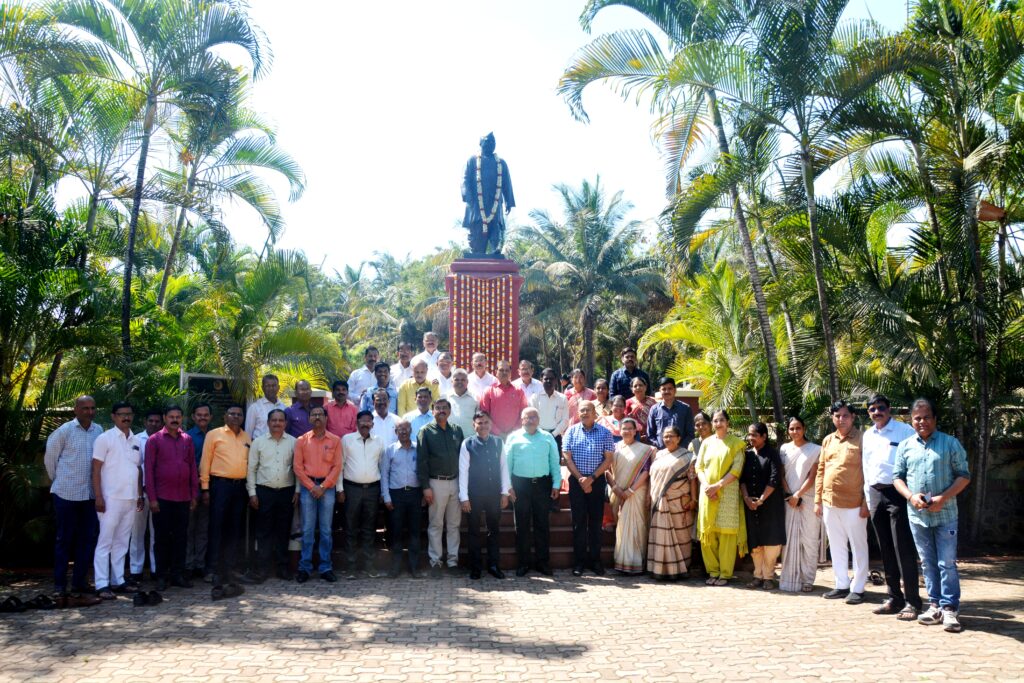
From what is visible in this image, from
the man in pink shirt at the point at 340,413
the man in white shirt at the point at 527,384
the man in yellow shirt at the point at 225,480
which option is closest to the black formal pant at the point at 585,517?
the man in white shirt at the point at 527,384

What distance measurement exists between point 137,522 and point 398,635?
11.3 feet

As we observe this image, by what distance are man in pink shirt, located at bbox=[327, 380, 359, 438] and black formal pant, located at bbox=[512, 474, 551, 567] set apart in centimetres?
189

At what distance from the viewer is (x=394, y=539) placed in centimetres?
843

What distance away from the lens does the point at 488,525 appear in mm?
8422

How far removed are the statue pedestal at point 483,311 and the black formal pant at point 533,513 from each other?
4.23 metres

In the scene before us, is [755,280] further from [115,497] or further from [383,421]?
[115,497]

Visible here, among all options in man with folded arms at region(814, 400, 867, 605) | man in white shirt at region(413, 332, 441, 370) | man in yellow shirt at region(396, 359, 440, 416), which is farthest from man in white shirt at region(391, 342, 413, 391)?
man with folded arms at region(814, 400, 867, 605)

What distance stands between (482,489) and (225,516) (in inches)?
94.8

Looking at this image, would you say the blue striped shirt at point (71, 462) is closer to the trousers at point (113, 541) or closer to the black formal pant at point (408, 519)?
the trousers at point (113, 541)

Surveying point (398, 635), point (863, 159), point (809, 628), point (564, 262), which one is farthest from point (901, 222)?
point (564, 262)

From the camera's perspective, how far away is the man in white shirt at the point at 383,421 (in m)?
8.83

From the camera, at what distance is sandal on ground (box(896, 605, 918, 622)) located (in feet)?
21.9

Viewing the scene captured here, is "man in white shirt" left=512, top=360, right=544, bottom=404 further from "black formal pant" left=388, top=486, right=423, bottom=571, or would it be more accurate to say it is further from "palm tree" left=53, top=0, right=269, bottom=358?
"palm tree" left=53, top=0, right=269, bottom=358

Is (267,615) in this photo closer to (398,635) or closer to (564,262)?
(398,635)
